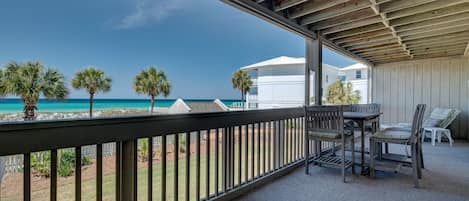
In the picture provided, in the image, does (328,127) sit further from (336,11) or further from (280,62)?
(280,62)

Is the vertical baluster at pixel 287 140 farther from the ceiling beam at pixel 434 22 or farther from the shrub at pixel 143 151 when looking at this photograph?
the ceiling beam at pixel 434 22

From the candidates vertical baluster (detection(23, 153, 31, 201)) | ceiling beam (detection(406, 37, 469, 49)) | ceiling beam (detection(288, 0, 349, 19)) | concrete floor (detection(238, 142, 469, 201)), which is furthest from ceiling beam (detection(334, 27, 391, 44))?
vertical baluster (detection(23, 153, 31, 201))

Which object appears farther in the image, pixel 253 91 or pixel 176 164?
pixel 253 91

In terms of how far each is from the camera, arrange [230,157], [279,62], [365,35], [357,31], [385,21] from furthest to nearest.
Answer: [279,62], [365,35], [357,31], [385,21], [230,157]

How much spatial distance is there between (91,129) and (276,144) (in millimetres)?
2315

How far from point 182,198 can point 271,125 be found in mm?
1336

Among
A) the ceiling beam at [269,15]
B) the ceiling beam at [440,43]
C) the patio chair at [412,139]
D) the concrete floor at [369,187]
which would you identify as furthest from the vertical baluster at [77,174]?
the ceiling beam at [440,43]

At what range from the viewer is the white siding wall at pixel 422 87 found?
6.38m

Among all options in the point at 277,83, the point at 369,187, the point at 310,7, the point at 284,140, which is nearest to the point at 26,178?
the point at 284,140

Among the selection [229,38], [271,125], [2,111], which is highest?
[229,38]

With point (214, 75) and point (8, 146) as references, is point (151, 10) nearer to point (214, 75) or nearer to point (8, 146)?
point (214, 75)

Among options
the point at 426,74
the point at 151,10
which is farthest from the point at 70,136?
the point at 426,74

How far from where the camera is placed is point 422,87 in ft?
22.5

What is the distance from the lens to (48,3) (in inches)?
87.1
